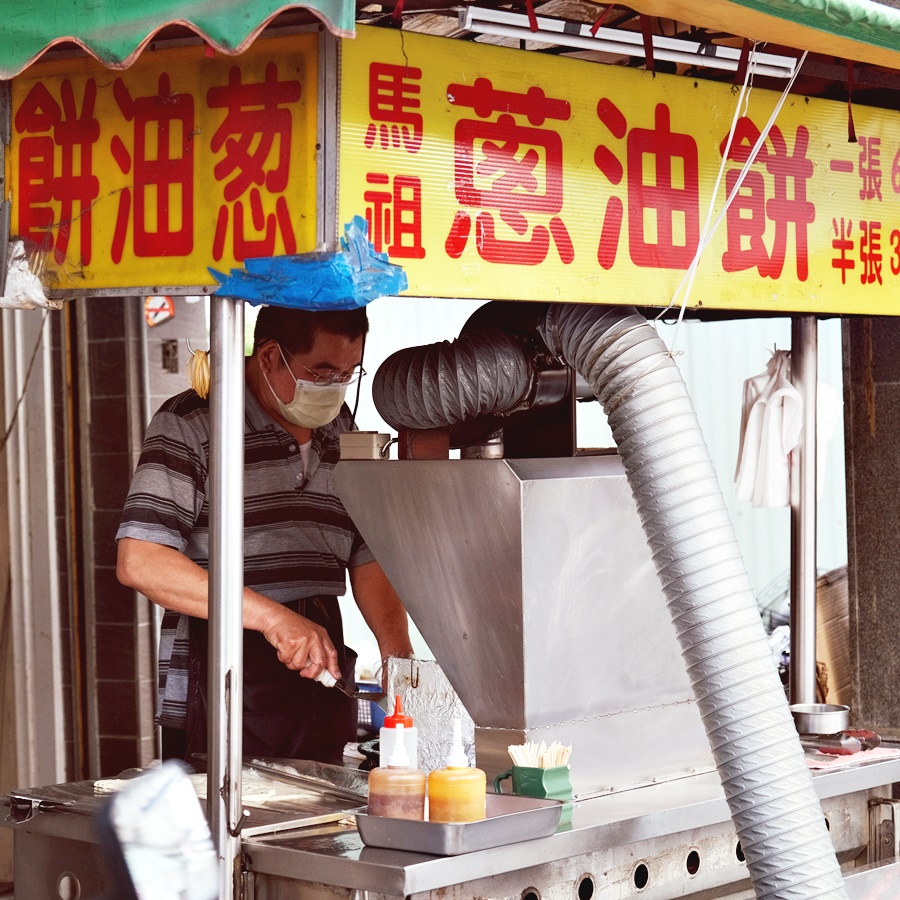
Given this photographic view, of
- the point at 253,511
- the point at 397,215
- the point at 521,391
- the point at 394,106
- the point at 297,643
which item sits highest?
the point at 394,106

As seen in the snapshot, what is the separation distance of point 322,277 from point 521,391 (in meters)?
0.87

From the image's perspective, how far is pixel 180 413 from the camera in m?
3.75

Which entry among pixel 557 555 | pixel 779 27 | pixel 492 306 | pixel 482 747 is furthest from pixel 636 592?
pixel 779 27

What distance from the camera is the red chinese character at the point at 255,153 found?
2.58 meters

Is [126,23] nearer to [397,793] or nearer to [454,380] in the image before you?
[454,380]

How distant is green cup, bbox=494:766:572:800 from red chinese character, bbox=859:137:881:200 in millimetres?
1848

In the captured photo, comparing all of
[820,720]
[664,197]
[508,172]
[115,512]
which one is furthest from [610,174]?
[115,512]

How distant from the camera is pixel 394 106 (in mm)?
2666

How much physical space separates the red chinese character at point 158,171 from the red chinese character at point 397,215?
14.8 inches

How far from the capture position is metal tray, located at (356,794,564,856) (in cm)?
258

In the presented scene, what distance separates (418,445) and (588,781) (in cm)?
90

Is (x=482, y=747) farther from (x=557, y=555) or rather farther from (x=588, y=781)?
(x=557, y=555)

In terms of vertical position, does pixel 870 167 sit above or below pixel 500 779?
above

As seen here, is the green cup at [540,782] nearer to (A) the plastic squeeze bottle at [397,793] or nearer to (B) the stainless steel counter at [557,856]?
(B) the stainless steel counter at [557,856]
